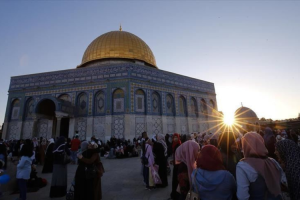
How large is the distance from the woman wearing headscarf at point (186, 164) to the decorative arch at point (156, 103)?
15.3m

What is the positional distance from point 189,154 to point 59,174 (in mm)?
3573

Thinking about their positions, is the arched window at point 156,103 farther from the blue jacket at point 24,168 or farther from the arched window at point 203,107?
the blue jacket at point 24,168

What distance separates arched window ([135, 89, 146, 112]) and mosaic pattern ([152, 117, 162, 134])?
1.58 meters

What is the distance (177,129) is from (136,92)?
6.20 m

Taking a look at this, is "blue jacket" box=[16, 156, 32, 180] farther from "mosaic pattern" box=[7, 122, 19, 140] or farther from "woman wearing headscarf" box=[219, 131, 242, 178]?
"mosaic pattern" box=[7, 122, 19, 140]

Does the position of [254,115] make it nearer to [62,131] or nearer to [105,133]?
[105,133]

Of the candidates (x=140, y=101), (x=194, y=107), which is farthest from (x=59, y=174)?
(x=194, y=107)

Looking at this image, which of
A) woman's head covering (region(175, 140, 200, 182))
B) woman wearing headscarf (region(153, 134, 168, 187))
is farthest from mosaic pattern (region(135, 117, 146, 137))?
woman's head covering (region(175, 140, 200, 182))

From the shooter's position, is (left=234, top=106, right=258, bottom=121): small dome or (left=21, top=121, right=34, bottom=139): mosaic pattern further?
(left=234, top=106, right=258, bottom=121): small dome

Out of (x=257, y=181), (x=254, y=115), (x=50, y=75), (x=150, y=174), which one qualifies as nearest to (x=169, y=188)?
(x=150, y=174)

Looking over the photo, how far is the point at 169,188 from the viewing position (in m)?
4.79

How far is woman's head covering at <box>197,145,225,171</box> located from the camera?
1893mm

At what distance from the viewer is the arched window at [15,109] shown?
19456 mm

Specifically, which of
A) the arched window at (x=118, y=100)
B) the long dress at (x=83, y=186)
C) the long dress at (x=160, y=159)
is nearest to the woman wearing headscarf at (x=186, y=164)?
the long dress at (x=83, y=186)
